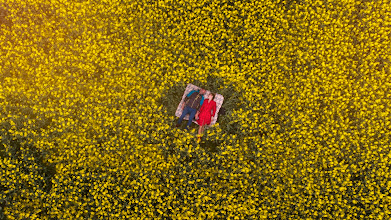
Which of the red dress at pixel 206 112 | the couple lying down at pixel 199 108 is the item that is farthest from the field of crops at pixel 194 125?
the red dress at pixel 206 112

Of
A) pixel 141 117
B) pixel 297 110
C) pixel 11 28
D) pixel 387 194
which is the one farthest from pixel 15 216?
pixel 387 194

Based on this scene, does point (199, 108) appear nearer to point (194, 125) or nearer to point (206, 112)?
point (206, 112)

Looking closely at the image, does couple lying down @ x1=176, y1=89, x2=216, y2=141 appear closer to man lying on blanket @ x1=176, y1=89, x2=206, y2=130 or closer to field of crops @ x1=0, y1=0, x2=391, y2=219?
man lying on blanket @ x1=176, y1=89, x2=206, y2=130

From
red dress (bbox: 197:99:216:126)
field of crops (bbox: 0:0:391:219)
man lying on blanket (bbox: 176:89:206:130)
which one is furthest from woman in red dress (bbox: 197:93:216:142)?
field of crops (bbox: 0:0:391:219)

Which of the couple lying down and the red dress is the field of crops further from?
the red dress

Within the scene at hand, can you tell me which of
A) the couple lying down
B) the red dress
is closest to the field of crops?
the couple lying down

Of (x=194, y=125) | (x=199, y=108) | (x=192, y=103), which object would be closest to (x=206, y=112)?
(x=199, y=108)

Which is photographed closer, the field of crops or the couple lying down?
the field of crops

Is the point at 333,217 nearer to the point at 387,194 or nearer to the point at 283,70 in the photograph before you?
the point at 387,194
